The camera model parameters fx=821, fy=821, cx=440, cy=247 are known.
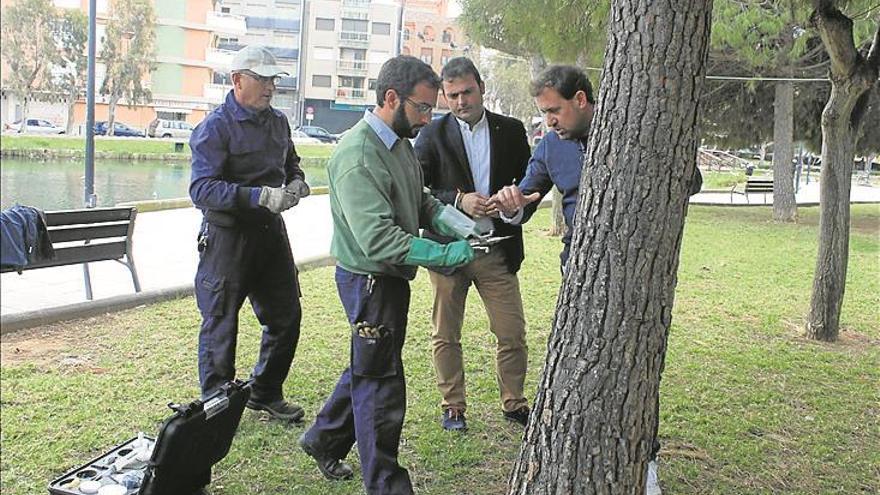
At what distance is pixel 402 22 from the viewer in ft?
48.4

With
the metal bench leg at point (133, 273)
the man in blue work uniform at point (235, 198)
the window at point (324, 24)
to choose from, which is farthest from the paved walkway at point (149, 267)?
the window at point (324, 24)

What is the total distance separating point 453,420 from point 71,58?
18.3 ft

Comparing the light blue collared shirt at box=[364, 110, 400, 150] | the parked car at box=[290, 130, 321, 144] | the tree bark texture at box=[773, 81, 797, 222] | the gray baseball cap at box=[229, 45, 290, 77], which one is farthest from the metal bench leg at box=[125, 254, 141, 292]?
the tree bark texture at box=[773, 81, 797, 222]

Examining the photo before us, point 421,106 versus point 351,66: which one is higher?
point 351,66

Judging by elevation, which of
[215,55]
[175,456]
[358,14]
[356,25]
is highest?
[358,14]

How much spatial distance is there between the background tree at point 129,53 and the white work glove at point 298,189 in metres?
7.30

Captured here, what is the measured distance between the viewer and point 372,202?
2896 mm

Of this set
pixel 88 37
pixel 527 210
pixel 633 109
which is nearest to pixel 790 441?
pixel 527 210

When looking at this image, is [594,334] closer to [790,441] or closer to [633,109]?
[633,109]

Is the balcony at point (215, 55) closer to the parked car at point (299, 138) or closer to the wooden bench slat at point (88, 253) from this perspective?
the parked car at point (299, 138)

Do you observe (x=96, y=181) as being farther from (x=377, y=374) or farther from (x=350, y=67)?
(x=350, y=67)

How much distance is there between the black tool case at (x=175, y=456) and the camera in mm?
2818

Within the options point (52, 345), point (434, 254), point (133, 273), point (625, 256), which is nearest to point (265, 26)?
point (133, 273)

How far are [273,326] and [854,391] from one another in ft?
11.8
